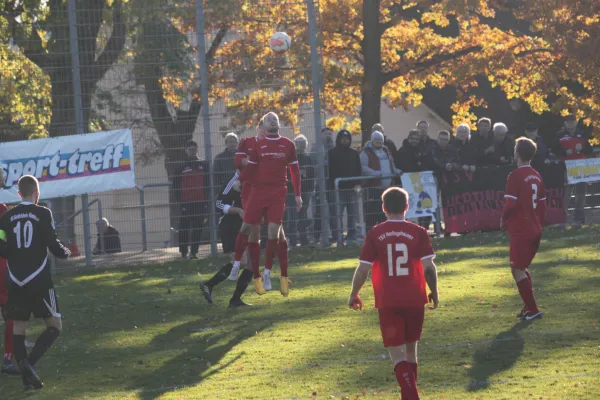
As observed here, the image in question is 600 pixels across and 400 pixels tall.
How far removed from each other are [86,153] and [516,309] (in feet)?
31.8

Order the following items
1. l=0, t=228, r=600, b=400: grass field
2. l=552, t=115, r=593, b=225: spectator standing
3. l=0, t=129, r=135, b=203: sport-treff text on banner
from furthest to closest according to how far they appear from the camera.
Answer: l=552, t=115, r=593, b=225: spectator standing → l=0, t=129, r=135, b=203: sport-treff text on banner → l=0, t=228, r=600, b=400: grass field

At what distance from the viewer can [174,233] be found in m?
20.6

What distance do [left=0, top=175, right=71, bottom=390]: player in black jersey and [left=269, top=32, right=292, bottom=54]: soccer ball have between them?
972 cm

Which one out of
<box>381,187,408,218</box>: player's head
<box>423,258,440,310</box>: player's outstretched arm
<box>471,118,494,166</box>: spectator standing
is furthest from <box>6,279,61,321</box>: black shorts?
<box>471,118,494,166</box>: spectator standing

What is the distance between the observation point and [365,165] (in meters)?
22.0

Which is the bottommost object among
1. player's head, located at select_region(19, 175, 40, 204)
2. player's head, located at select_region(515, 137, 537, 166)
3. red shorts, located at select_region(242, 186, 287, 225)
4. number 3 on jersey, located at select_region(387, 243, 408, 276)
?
number 3 on jersey, located at select_region(387, 243, 408, 276)

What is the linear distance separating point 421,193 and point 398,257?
14083mm

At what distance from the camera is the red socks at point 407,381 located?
810 cm

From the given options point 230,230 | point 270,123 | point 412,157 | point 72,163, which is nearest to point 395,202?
point 270,123

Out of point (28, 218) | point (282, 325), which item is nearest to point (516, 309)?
point (282, 325)

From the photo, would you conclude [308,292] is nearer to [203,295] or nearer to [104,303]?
[203,295]

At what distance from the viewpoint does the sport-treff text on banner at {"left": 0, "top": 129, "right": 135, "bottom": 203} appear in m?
19.6

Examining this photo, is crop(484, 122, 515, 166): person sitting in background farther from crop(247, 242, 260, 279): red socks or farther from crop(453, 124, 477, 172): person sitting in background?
crop(247, 242, 260, 279): red socks

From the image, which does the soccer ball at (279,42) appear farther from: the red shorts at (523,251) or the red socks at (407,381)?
the red socks at (407,381)
